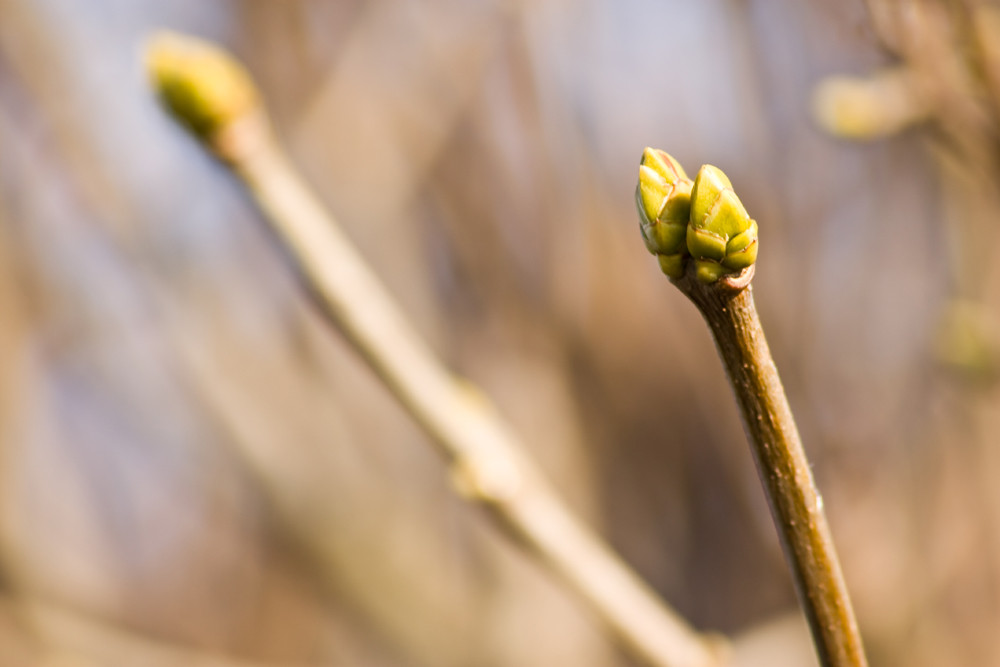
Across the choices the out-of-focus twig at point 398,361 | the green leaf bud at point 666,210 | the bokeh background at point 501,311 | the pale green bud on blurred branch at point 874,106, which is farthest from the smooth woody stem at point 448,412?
the bokeh background at point 501,311

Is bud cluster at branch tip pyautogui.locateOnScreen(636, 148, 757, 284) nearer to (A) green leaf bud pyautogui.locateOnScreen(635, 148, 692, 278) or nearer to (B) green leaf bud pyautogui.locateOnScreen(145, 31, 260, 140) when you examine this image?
(A) green leaf bud pyautogui.locateOnScreen(635, 148, 692, 278)

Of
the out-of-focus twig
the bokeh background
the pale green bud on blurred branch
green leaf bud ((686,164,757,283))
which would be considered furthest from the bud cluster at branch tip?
the bokeh background

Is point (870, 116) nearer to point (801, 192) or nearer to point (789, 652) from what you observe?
point (801, 192)

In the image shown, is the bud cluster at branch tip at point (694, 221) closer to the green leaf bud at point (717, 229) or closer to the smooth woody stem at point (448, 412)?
the green leaf bud at point (717, 229)

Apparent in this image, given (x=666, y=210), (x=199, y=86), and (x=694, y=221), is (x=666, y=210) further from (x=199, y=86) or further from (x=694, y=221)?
(x=199, y=86)

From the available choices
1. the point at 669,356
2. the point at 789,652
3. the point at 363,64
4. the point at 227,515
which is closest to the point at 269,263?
the point at 363,64
